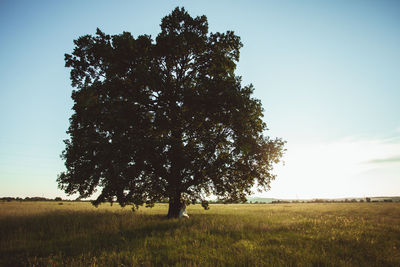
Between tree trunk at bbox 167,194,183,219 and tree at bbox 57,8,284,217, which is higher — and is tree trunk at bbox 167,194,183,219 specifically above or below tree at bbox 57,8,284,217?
below

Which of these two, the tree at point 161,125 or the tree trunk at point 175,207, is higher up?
the tree at point 161,125

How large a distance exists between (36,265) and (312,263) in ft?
24.9

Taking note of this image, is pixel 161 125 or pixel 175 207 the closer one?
pixel 161 125

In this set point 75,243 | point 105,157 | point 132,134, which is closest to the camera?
point 75,243

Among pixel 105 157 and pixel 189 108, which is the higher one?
pixel 189 108

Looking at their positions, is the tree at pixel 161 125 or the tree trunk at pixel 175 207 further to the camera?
the tree trunk at pixel 175 207

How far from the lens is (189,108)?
1163cm

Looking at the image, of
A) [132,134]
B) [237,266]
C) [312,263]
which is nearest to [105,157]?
[132,134]

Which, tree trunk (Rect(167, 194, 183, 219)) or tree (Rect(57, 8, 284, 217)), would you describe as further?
tree trunk (Rect(167, 194, 183, 219))

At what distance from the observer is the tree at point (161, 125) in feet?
34.0

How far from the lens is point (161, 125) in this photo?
11.3 m

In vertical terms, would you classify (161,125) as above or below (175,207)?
above

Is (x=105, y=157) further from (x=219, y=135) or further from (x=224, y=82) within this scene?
(x=224, y=82)

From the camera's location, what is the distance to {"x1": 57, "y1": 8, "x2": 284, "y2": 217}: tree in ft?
34.0
